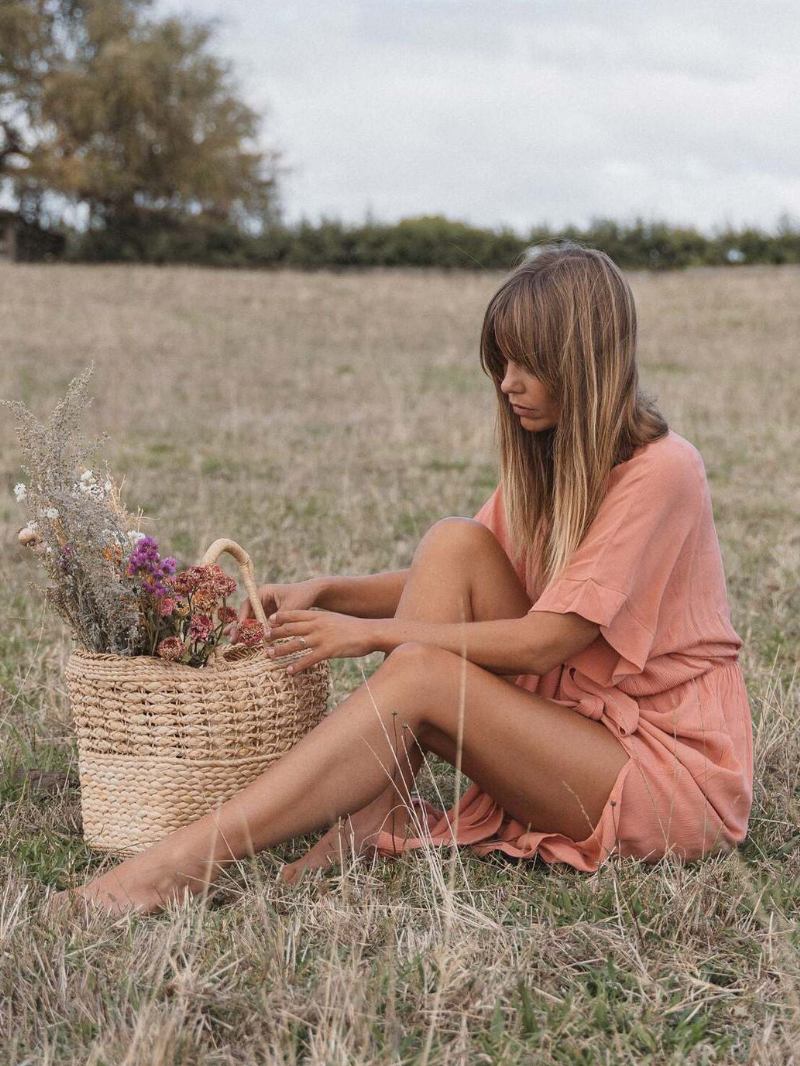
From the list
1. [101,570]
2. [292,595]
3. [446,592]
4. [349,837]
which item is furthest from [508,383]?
[349,837]

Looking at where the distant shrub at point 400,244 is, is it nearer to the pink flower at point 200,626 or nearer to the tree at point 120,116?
the tree at point 120,116

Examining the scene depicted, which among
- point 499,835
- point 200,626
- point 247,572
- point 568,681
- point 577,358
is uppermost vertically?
point 577,358

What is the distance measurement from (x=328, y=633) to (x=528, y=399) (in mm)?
726

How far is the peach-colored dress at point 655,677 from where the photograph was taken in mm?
2752

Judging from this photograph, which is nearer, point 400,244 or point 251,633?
point 251,633

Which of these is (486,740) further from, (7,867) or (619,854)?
(7,867)

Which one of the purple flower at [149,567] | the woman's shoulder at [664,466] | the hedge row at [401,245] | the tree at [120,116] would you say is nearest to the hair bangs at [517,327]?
the woman's shoulder at [664,466]

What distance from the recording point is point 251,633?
297 centimetres

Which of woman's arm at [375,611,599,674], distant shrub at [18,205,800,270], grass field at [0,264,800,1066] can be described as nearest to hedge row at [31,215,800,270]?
distant shrub at [18,205,800,270]

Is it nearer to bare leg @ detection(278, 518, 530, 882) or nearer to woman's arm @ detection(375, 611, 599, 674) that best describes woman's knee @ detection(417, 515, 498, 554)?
bare leg @ detection(278, 518, 530, 882)

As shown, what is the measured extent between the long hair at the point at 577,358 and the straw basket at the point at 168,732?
0.76 metres

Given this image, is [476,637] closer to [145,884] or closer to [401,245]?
[145,884]

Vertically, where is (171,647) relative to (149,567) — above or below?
below

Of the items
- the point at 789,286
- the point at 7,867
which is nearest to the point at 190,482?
the point at 7,867
